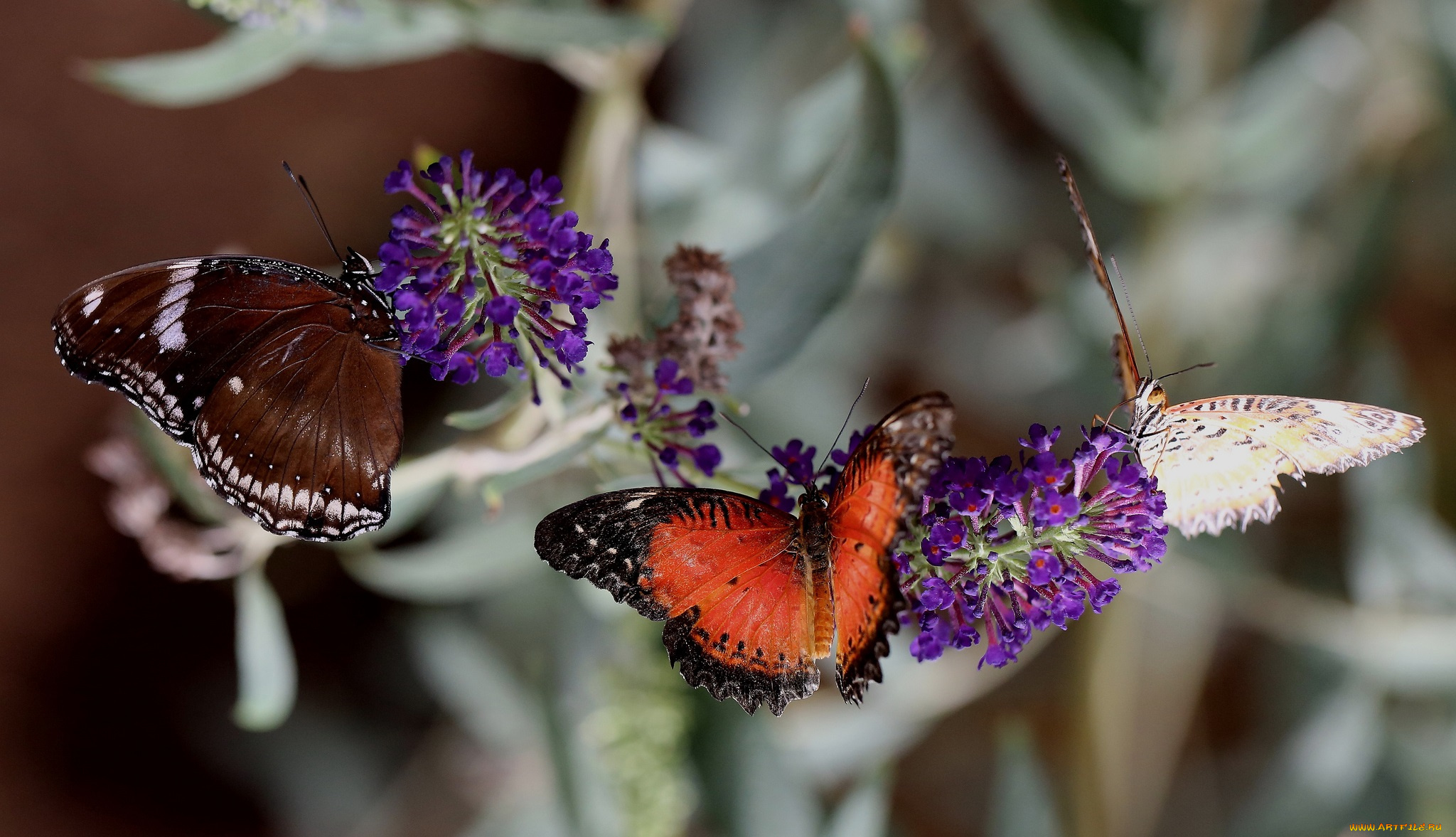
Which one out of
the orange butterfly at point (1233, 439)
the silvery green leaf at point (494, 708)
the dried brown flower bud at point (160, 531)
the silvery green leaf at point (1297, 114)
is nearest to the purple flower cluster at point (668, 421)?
the orange butterfly at point (1233, 439)

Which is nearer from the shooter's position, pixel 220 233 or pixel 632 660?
pixel 632 660

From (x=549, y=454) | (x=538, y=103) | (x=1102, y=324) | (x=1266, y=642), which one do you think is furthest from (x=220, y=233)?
(x=1266, y=642)

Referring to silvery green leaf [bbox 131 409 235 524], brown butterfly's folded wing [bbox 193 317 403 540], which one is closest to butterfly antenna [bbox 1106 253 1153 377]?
brown butterfly's folded wing [bbox 193 317 403 540]

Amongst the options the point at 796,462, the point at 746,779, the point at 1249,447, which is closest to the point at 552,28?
the point at 796,462

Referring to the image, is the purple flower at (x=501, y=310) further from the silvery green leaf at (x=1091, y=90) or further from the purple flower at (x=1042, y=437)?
the silvery green leaf at (x=1091, y=90)

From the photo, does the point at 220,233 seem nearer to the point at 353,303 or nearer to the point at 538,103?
the point at 538,103

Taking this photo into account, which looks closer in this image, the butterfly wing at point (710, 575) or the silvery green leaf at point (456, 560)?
the butterfly wing at point (710, 575)

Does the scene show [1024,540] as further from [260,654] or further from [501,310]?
[260,654]
